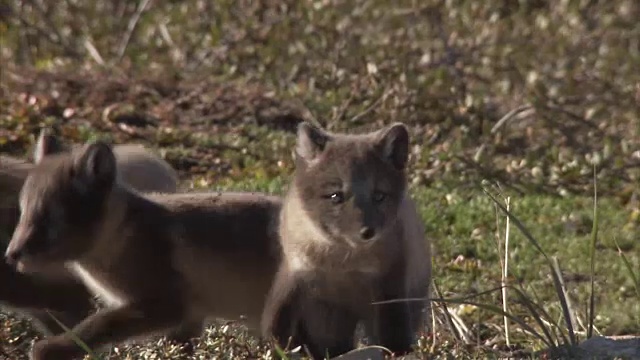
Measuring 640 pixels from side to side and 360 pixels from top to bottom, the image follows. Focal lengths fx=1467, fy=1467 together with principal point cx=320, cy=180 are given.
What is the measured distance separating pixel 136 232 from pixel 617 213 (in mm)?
5356

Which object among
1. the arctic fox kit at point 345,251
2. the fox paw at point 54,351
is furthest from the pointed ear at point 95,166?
the arctic fox kit at point 345,251

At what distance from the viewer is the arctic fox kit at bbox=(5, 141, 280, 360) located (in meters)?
5.85

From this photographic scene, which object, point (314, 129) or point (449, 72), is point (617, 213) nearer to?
point (449, 72)

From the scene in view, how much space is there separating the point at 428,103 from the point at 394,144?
6.57 m

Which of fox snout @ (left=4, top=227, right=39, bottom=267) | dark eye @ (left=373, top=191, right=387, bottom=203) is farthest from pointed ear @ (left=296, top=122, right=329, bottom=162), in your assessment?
fox snout @ (left=4, top=227, right=39, bottom=267)

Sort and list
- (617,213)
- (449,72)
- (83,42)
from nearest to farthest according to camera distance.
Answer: (617,213) < (449,72) < (83,42)

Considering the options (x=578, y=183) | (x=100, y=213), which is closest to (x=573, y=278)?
(x=578, y=183)

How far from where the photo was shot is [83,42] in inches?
622

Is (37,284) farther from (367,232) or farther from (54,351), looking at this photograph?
(367,232)

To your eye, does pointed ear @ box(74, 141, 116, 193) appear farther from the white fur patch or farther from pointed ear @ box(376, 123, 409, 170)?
pointed ear @ box(376, 123, 409, 170)

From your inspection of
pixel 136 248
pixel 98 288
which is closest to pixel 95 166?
pixel 136 248

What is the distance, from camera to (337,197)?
5980 mm

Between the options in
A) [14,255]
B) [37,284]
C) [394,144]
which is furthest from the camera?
[37,284]

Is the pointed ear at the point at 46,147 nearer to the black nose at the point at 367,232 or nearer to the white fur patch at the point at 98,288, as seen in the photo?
the white fur patch at the point at 98,288
